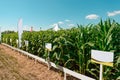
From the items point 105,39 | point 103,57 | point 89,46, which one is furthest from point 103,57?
point 89,46

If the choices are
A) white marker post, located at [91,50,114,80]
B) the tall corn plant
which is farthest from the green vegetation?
white marker post, located at [91,50,114,80]

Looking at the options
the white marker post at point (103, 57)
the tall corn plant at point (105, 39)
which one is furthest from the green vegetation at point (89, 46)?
the white marker post at point (103, 57)

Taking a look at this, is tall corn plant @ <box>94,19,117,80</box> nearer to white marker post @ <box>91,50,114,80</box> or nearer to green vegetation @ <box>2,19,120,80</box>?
green vegetation @ <box>2,19,120,80</box>

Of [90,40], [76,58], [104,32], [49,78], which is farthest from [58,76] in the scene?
[104,32]

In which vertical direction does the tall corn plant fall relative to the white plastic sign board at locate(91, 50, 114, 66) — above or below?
above

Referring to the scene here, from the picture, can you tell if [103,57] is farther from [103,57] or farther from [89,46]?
[89,46]

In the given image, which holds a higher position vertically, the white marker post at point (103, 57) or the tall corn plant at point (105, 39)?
the tall corn plant at point (105, 39)

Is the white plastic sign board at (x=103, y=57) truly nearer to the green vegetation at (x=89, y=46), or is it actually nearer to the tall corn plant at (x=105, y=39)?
the green vegetation at (x=89, y=46)

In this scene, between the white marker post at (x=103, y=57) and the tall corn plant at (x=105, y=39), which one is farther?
the tall corn plant at (x=105, y=39)

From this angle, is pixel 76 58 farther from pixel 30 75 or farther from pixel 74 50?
pixel 30 75

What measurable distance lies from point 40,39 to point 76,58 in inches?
187

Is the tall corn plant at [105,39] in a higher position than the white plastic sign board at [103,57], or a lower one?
higher

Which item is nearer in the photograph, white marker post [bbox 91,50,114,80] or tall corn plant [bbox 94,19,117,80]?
white marker post [bbox 91,50,114,80]

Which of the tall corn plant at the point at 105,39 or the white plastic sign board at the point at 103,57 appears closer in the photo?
the white plastic sign board at the point at 103,57
